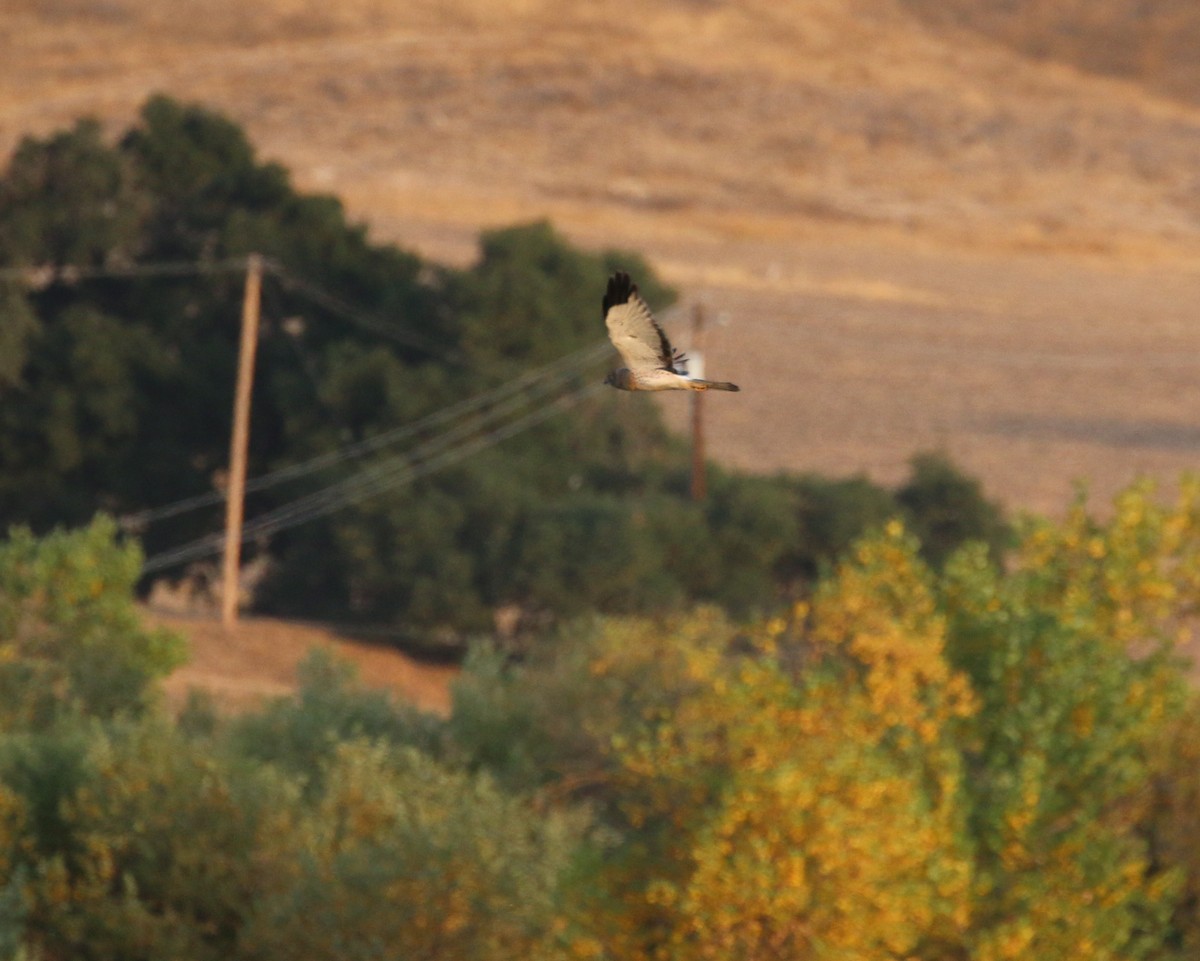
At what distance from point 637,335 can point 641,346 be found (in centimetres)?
4

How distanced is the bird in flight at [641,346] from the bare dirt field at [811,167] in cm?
3694

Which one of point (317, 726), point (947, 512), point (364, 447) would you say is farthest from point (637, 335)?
point (947, 512)

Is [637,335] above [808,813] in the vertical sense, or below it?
above

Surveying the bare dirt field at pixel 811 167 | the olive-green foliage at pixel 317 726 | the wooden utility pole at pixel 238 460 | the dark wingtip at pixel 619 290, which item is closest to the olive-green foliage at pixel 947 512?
the bare dirt field at pixel 811 167

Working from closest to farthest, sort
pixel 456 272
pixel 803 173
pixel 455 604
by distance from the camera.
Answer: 1. pixel 455 604
2. pixel 456 272
3. pixel 803 173

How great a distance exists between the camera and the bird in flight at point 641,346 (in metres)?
7.19

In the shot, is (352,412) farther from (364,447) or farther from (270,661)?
(270,661)

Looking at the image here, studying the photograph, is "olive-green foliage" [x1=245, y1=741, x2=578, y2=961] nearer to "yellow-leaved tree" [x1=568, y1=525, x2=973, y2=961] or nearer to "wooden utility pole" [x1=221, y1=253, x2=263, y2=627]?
"yellow-leaved tree" [x1=568, y1=525, x2=973, y2=961]

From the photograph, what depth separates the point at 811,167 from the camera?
258 ft

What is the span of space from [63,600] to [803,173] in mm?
57844

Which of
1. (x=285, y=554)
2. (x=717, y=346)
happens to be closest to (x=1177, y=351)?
(x=717, y=346)

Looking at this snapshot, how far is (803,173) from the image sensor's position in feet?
257

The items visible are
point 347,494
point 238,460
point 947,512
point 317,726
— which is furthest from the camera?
point 947,512

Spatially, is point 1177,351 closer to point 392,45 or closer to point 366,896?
point 392,45
